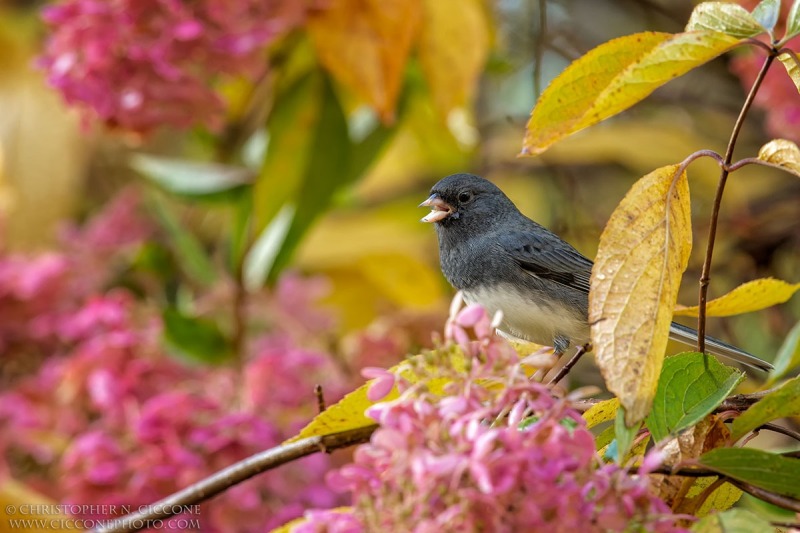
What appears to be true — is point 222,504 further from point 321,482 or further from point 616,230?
point 616,230

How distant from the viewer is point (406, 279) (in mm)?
2371

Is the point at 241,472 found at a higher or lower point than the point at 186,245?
higher

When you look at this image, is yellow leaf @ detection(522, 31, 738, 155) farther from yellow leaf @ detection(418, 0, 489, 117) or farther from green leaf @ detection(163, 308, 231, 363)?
green leaf @ detection(163, 308, 231, 363)

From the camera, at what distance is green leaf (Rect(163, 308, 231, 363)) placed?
1814mm

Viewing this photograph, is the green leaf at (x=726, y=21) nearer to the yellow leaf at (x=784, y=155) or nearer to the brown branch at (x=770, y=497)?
the yellow leaf at (x=784, y=155)

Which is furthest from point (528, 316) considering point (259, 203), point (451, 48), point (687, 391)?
point (687, 391)

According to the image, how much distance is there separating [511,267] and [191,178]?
2.63 feet

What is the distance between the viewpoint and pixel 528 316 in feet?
5.17

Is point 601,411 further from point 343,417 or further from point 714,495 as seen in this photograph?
point 343,417

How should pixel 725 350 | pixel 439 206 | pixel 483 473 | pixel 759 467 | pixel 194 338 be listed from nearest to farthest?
1. pixel 483 473
2. pixel 759 467
3. pixel 725 350
4. pixel 439 206
5. pixel 194 338

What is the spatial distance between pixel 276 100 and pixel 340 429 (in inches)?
46.1

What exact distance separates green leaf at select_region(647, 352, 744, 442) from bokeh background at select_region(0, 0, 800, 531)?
28.0 inches

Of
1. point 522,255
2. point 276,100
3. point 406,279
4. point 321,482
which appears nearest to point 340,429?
point 321,482

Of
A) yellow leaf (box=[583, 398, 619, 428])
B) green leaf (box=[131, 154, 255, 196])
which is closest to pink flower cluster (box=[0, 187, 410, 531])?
green leaf (box=[131, 154, 255, 196])
